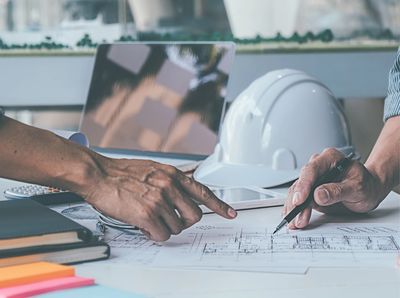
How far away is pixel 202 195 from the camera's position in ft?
3.39

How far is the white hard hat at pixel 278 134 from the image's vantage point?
1.41m

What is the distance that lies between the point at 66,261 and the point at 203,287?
6.9 inches

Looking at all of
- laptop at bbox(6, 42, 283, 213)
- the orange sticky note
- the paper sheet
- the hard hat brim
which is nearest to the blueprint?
the paper sheet

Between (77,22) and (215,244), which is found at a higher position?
(77,22)

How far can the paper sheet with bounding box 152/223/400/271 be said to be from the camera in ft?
2.90

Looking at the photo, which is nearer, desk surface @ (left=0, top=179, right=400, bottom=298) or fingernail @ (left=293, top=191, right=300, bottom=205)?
desk surface @ (left=0, top=179, right=400, bottom=298)

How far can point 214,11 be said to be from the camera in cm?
272

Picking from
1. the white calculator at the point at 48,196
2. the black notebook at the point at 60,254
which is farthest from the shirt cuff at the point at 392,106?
the black notebook at the point at 60,254

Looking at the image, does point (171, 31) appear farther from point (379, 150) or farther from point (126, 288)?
point (126, 288)

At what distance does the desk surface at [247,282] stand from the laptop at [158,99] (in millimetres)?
768

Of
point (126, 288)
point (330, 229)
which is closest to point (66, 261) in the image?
point (126, 288)

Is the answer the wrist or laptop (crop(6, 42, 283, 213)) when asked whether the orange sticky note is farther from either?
laptop (crop(6, 42, 283, 213))

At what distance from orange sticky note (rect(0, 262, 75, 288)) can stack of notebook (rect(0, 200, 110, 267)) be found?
2 centimetres

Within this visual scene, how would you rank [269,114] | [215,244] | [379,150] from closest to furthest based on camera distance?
[215,244], [379,150], [269,114]
